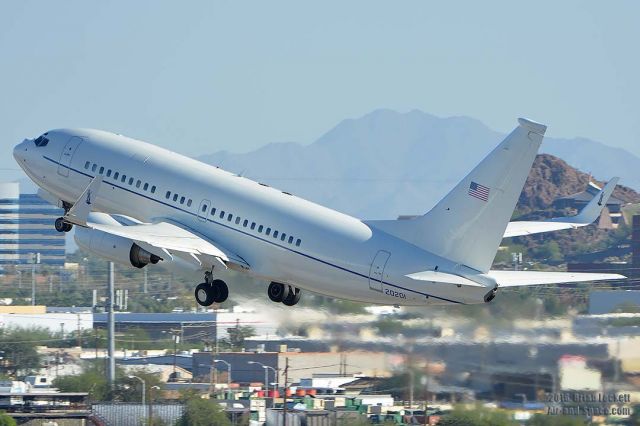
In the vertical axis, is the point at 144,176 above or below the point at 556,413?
above

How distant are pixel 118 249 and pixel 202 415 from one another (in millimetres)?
8471

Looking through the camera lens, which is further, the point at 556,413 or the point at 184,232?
the point at 184,232

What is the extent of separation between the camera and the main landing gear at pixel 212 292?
195ft

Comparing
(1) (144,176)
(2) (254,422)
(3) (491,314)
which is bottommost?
(2) (254,422)

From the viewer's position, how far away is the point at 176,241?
57.4 metres

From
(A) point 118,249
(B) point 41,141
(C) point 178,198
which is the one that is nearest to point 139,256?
(A) point 118,249

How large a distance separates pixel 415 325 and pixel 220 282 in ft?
25.0

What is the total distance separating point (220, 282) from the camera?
59.5m

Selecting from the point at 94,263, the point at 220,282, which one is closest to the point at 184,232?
the point at 220,282

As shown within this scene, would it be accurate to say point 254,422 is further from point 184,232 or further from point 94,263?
point 94,263

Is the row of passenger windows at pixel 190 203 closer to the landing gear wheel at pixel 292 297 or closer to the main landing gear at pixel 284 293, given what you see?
the main landing gear at pixel 284 293

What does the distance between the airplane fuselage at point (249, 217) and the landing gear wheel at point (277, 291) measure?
104 inches

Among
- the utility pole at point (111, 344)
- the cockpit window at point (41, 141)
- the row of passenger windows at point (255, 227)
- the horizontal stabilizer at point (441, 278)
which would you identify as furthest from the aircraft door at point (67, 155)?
the horizontal stabilizer at point (441, 278)

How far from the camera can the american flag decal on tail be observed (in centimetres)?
5106
